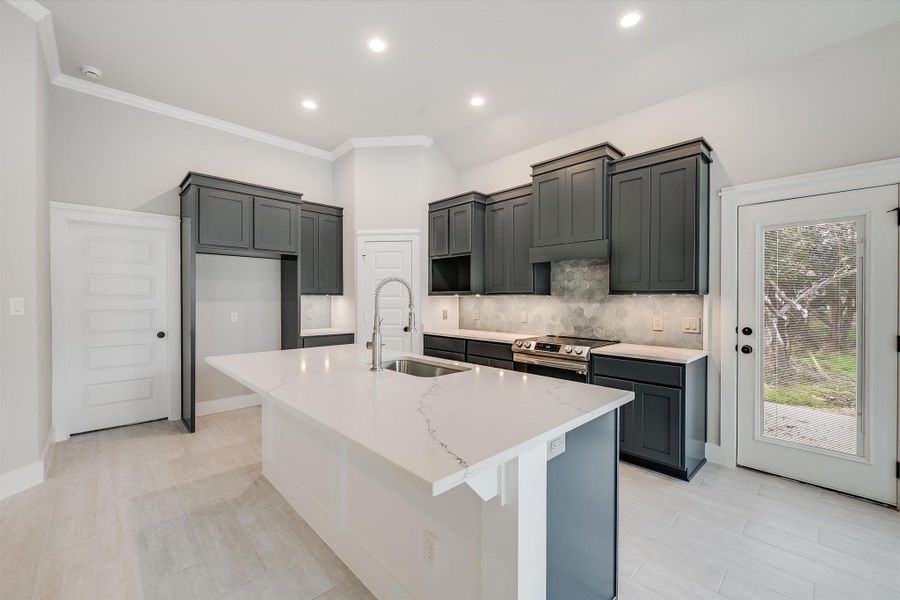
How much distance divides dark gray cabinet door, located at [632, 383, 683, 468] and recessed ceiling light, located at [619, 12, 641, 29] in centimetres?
260

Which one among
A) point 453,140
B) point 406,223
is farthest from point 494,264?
point 453,140

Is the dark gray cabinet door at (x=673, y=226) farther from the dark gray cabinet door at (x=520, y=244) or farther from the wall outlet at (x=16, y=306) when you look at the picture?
the wall outlet at (x=16, y=306)

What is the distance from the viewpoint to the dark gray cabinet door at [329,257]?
16.3ft

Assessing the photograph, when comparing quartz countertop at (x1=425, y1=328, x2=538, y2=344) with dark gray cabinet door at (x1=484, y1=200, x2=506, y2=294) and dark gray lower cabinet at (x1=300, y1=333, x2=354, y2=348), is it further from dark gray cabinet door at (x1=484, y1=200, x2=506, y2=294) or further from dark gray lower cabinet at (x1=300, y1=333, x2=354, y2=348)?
dark gray lower cabinet at (x1=300, y1=333, x2=354, y2=348)

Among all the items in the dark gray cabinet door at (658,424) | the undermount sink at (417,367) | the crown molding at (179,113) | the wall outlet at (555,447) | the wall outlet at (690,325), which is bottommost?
the dark gray cabinet door at (658,424)

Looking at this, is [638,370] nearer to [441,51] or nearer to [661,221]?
[661,221]

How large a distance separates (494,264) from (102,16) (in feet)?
12.3

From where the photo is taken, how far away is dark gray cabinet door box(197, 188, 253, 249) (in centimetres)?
387

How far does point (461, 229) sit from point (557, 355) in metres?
1.90

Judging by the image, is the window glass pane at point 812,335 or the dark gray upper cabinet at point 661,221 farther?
the dark gray upper cabinet at point 661,221

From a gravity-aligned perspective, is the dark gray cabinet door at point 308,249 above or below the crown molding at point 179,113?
below

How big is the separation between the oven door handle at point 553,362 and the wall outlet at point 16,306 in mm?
3728

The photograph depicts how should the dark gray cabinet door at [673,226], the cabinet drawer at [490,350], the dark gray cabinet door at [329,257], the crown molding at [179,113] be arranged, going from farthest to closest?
the dark gray cabinet door at [329,257] < the cabinet drawer at [490,350] < the crown molding at [179,113] < the dark gray cabinet door at [673,226]

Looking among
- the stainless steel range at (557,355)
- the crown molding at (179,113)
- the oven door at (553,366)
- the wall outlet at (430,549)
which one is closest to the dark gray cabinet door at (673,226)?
the stainless steel range at (557,355)
